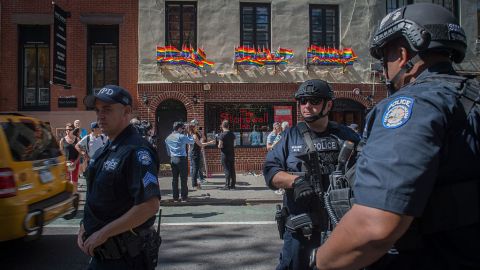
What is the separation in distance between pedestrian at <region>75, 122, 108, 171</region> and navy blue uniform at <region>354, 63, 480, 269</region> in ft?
29.2

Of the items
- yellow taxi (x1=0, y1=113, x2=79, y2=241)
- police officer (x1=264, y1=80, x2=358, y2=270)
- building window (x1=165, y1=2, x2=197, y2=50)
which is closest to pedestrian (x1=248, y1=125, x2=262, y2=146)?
building window (x1=165, y1=2, x2=197, y2=50)

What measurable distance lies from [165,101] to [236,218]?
7686 mm

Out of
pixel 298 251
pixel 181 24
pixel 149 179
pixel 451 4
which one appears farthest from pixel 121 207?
pixel 451 4

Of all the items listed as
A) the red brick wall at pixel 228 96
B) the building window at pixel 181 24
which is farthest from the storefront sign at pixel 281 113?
the building window at pixel 181 24

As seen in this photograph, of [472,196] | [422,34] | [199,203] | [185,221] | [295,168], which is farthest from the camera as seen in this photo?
[199,203]

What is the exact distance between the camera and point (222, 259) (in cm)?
554

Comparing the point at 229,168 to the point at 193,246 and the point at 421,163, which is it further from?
the point at 421,163

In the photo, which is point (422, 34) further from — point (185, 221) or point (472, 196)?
point (185, 221)

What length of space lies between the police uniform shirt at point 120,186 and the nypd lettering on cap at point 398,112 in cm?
158

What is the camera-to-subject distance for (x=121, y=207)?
2576mm

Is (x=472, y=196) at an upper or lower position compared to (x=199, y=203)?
upper

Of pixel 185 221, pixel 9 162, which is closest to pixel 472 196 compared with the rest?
pixel 9 162

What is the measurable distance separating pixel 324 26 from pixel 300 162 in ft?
44.0

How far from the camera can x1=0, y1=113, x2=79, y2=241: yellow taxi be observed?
16.3ft
